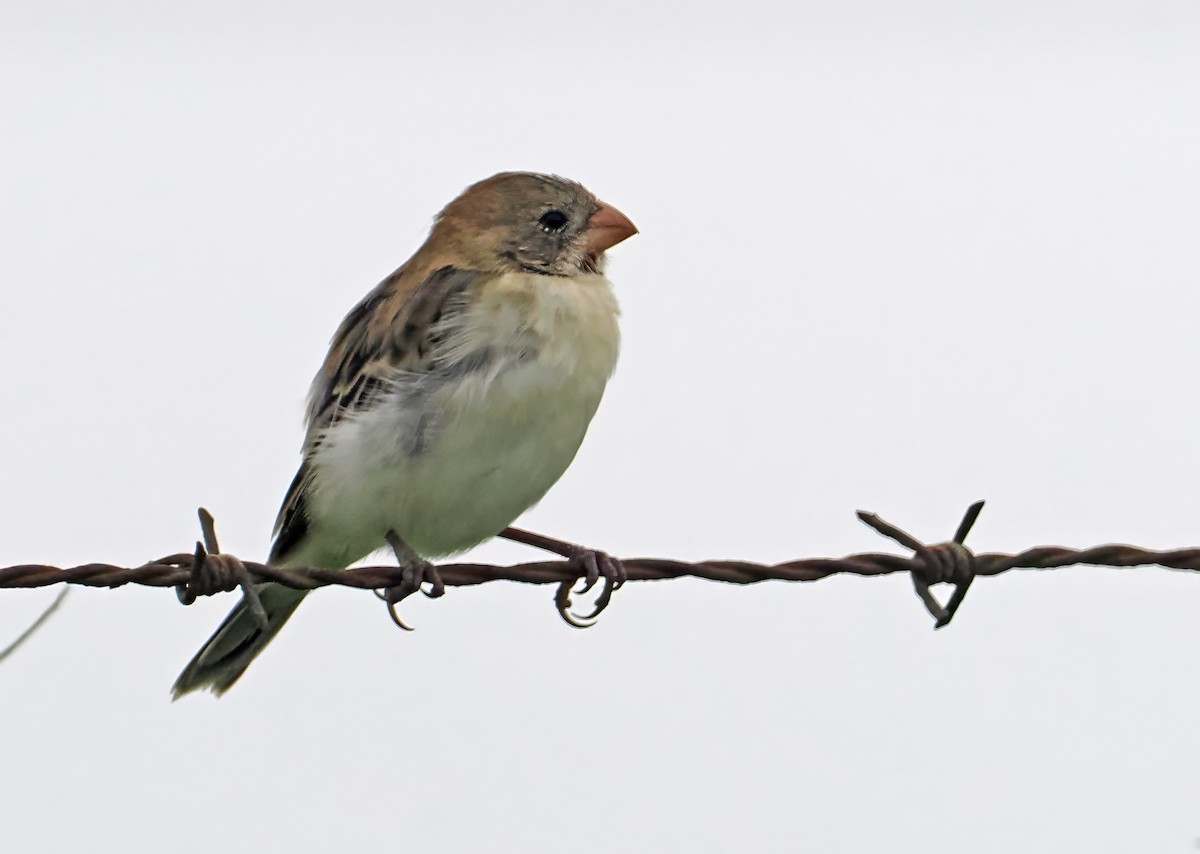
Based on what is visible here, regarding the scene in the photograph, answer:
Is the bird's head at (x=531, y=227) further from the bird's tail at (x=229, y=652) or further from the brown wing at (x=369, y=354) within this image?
the bird's tail at (x=229, y=652)

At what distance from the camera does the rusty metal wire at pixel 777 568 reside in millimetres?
3660

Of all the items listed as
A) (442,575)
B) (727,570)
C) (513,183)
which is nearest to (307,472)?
Answer: (513,183)

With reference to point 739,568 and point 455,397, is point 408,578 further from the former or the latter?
point 739,568

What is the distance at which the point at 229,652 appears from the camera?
18.5ft

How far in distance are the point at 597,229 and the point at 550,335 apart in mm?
872

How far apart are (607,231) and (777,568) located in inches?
93.5

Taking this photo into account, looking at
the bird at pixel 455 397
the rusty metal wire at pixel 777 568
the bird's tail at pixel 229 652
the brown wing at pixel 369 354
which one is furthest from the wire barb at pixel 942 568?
the bird's tail at pixel 229 652

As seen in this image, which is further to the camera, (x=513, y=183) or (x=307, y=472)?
(x=513, y=183)

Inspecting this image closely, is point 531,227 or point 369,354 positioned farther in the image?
point 531,227

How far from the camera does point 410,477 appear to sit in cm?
518

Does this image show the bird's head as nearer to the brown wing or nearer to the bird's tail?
the brown wing

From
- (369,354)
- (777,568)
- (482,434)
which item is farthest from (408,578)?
(777,568)

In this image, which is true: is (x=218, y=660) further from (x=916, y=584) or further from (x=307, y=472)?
(x=916, y=584)

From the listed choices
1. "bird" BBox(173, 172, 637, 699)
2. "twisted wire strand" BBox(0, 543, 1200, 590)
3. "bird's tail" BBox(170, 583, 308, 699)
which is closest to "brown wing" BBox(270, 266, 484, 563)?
"bird" BBox(173, 172, 637, 699)
